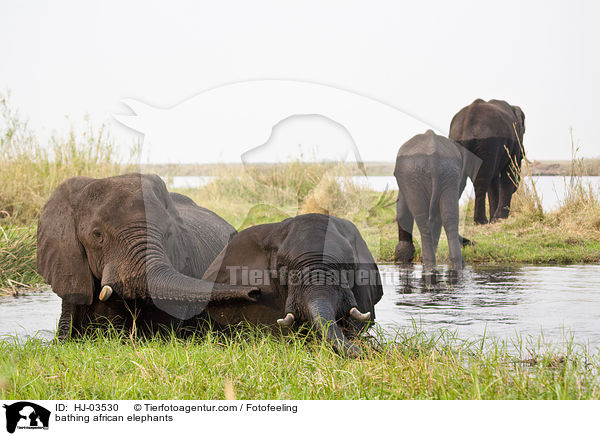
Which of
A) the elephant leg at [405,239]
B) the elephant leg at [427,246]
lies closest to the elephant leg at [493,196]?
the elephant leg at [405,239]

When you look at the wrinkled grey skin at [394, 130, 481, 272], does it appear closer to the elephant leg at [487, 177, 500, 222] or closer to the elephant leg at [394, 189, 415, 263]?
the elephant leg at [394, 189, 415, 263]

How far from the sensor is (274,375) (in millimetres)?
4359

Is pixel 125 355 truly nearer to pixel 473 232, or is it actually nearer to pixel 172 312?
pixel 172 312

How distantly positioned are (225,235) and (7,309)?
7.00 ft

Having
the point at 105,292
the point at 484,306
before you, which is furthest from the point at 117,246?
the point at 484,306

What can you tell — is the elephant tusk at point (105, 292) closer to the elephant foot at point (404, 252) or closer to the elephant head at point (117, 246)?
the elephant head at point (117, 246)

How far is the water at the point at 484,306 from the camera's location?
6168 mm

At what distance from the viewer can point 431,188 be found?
9297mm

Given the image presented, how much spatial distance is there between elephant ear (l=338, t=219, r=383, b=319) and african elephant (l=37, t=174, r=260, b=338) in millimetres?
717

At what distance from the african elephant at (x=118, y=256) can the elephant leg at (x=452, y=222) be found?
3923 mm

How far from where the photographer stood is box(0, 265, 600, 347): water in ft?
20.2

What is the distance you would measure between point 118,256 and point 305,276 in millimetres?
1361
